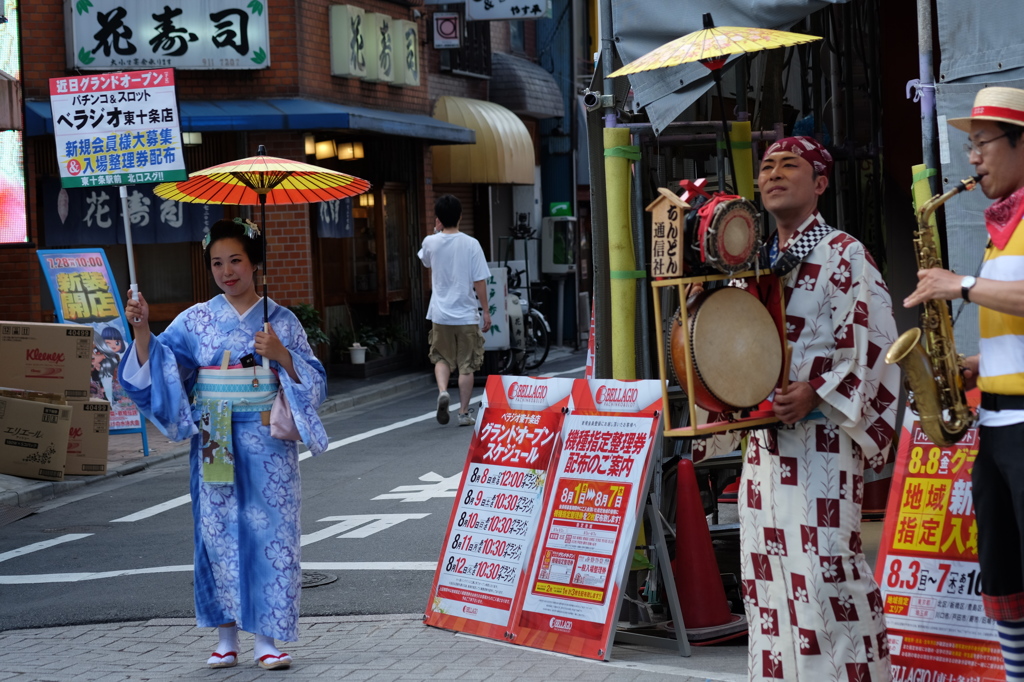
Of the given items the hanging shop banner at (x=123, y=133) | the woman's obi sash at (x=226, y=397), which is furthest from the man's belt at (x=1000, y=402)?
the hanging shop banner at (x=123, y=133)

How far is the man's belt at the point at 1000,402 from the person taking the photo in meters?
3.64

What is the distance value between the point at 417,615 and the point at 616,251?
6.98 ft

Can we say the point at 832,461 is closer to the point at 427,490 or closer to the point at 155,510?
the point at 427,490

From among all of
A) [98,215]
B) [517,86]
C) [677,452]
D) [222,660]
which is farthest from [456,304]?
[517,86]

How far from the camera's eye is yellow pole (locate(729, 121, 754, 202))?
5.68 meters

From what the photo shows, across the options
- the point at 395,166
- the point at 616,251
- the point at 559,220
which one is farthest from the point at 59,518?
the point at 559,220

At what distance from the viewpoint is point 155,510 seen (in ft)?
31.4

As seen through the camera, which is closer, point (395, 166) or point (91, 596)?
point (91, 596)

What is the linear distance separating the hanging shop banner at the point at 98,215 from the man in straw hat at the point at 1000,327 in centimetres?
1276

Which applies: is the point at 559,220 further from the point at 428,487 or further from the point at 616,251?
the point at 616,251

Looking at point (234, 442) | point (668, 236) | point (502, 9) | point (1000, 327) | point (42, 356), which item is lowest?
point (234, 442)

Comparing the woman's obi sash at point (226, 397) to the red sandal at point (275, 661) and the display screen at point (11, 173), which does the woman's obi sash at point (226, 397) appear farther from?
the display screen at point (11, 173)

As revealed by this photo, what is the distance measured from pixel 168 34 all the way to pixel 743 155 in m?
11.7

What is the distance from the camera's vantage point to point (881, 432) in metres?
4.20
